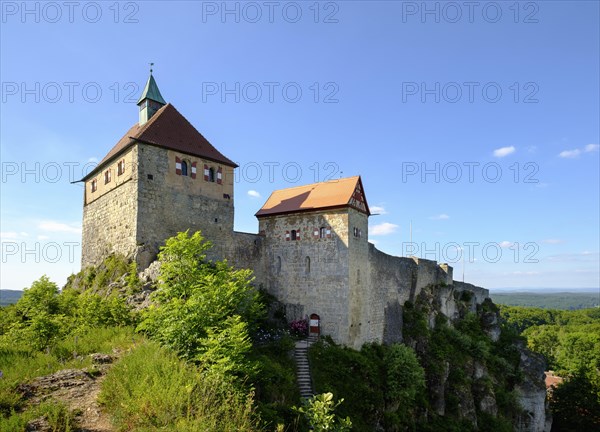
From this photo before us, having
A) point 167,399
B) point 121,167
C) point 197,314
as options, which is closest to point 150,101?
point 121,167

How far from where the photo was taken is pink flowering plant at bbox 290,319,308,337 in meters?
25.0

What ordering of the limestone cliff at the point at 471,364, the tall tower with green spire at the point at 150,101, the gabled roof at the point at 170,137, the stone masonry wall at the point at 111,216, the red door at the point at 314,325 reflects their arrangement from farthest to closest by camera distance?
1. the limestone cliff at the point at 471,364
2. the tall tower with green spire at the point at 150,101
3. the red door at the point at 314,325
4. the gabled roof at the point at 170,137
5. the stone masonry wall at the point at 111,216

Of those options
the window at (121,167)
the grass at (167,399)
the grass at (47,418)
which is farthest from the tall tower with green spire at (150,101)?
the grass at (47,418)

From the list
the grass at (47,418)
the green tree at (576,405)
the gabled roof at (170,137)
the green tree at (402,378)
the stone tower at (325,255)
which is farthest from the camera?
the green tree at (576,405)

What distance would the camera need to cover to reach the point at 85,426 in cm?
796

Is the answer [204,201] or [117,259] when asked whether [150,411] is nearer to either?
[117,259]

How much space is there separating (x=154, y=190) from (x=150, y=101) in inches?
283

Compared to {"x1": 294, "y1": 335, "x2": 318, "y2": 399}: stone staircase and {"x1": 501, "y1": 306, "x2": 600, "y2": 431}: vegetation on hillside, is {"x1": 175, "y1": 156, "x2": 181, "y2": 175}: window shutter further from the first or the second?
{"x1": 501, "y1": 306, "x2": 600, "y2": 431}: vegetation on hillside

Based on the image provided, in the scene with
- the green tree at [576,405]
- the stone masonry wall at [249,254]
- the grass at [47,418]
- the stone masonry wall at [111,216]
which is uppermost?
the stone masonry wall at [111,216]

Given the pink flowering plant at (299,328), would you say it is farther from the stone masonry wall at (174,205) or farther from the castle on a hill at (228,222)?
the stone masonry wall at (174,205)

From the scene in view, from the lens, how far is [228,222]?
1065 inches

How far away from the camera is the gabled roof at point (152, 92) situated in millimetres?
26233

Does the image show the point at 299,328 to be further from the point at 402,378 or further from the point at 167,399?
the point at 167,399

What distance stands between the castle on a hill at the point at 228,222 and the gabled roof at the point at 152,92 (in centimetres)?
7
